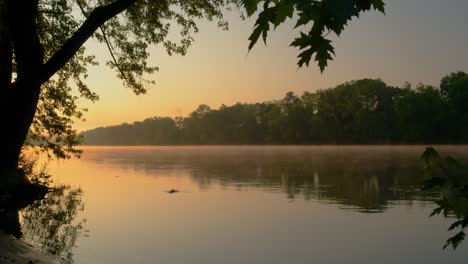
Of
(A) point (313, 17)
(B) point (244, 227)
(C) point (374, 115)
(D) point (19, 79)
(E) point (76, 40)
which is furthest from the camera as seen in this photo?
(C) point (374, 115)

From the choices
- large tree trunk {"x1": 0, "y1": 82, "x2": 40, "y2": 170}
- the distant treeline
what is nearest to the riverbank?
large tree trunk {"x1": 0, "y1": 82, "x2": 40, "y2": 170}

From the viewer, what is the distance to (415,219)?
21.2 meters

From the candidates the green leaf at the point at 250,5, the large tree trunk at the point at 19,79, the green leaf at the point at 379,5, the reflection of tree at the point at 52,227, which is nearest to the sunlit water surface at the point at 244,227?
the reflection of tree at the point at 52,227

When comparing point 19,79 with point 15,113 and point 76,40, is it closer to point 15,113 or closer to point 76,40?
point 15,113

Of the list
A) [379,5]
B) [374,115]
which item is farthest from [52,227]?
[374,115]

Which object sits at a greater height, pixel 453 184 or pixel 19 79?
pixel 19 79

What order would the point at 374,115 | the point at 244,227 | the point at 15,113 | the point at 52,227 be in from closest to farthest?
the point at 15,113, the point at 52,227, the point at 244,227, the point at 374,115

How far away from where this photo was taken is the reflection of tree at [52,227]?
45.1 ft

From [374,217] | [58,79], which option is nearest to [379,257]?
[374,217]

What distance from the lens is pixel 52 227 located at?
54.8 feet

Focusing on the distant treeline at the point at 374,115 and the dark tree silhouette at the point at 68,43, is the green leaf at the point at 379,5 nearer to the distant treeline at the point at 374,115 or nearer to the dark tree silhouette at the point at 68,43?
the dark tree silhouette at the point at 68,43

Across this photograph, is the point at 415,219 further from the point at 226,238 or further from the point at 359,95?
the point at 359,95

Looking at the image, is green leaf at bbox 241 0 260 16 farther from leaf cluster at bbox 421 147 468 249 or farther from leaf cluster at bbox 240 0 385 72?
leaf cluster at bbox 421 147 468 249

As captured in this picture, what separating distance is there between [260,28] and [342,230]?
17318mm
